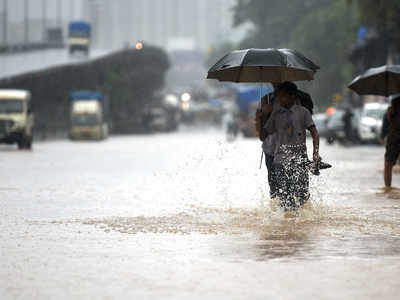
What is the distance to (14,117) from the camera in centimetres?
4253

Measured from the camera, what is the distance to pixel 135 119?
102375 millimetres

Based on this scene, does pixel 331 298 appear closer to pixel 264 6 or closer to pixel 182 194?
pixel 182 194

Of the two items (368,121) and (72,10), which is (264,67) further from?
(72,10)

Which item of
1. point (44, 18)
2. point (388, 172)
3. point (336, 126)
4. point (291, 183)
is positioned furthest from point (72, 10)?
point (291, 183)

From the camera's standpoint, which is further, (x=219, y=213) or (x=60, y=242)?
(x=219, y=213)

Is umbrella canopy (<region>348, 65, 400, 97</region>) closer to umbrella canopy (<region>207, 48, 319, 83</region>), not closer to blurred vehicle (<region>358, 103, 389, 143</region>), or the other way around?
umbrella canopy (<region>207, 48, 319, 83</region>)

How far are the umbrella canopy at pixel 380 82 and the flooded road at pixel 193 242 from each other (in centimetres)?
166

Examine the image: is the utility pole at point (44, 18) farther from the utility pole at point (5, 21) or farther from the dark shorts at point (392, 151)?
the dark shorts at point (392, 151)

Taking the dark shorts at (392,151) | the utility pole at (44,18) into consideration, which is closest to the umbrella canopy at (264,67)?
the dark shorts at (392,151)

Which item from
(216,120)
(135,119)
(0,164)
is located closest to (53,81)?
(135,119)

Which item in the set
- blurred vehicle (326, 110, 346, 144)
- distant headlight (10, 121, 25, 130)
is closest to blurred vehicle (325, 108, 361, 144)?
blurred vehicle (326, 110, 346, 144)

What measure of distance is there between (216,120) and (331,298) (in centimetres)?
11480

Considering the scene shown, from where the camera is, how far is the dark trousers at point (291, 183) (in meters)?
13.5

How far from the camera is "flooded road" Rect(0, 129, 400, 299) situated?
8500 millimetres
